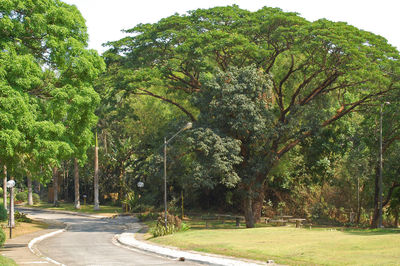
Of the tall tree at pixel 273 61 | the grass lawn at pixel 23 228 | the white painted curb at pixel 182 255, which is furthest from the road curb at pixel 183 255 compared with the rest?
the tall tree at pixel 273 61

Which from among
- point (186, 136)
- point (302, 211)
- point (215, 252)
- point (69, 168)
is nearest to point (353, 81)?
point (186, 136)

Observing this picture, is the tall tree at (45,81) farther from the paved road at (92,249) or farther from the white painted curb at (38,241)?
the paved road at (92,249)

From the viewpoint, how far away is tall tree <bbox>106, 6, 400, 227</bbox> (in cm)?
3566

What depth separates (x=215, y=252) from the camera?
890 inches

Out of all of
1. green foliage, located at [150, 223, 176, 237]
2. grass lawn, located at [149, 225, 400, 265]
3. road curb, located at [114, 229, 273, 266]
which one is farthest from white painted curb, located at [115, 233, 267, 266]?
green foliage, located at [150, 223, 176, 237]

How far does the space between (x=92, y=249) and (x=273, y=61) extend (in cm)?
2192

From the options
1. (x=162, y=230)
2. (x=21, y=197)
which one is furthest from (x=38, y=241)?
(x=21, y=197)

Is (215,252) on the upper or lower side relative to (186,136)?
lower

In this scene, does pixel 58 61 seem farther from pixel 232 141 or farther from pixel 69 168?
pixel 69 168

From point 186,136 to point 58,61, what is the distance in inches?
575

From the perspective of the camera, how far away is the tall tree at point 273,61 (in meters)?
35.7

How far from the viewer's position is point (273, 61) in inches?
1580

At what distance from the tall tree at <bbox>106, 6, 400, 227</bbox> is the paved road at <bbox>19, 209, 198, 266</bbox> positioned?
463 inches

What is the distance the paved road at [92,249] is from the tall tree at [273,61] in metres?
11.8
